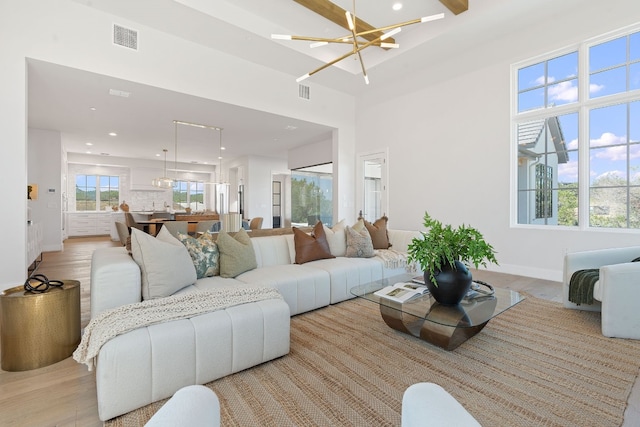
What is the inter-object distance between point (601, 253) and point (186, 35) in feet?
18.7

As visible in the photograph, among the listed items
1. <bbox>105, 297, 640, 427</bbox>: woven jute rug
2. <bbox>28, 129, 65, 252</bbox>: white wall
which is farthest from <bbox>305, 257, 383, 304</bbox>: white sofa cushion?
<bbox>28, 129, 65, 252</bbox>: white wall

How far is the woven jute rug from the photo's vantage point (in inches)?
61.3

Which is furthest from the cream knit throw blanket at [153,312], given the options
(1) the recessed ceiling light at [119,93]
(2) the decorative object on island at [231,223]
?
(1) the recessed ceiling light at [119,93]

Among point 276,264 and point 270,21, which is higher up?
point 270,21

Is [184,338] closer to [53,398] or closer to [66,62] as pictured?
[53,398]

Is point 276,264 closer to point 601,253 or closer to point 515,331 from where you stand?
point 515,331

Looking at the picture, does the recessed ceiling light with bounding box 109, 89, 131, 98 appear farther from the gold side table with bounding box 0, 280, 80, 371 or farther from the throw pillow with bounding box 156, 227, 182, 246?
the gold side table with bounding box 0, 280, 80, 371

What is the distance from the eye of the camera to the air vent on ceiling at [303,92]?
5.98m

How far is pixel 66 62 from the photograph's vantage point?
12.0 feet

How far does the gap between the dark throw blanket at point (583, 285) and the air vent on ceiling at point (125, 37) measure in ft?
19.0

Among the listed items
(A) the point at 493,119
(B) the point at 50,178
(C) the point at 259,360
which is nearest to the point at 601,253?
(A) the point at 493,119

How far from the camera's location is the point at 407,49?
4965mm

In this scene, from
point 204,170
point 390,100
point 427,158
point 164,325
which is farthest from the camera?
point 204,170

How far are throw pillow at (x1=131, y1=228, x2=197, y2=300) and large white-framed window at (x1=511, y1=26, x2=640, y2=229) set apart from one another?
4.71 metres
